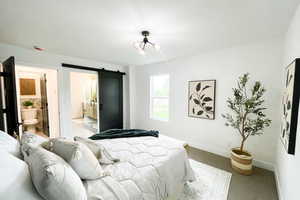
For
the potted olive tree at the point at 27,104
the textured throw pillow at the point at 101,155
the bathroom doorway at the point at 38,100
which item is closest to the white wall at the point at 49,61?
the bathroom doorway at the point at 38,100

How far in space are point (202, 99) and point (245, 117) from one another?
0.96 metres

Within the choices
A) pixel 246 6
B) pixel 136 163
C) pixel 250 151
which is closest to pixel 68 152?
pixel 136 163

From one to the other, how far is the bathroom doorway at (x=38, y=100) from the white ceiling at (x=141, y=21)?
1.39 meters

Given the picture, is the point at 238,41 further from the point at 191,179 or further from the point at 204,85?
the point at 191,179

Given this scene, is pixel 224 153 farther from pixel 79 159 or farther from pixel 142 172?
pixel 79 159

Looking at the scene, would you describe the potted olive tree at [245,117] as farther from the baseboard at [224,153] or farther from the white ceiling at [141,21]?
the white ceiling at [141,21]

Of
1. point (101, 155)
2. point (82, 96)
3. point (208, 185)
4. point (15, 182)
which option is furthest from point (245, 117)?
point (82, 96)

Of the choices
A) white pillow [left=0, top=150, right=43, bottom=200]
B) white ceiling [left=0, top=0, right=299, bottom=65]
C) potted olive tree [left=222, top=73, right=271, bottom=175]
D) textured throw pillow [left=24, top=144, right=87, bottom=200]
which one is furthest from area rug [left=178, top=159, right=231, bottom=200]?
white ceiling [left=0, top=0, right=299, bottom=65]

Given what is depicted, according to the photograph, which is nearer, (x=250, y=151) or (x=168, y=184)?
(x=168, y=184)

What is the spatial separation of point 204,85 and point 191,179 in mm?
2061

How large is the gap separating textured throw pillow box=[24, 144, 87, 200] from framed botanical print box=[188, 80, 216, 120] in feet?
9.46

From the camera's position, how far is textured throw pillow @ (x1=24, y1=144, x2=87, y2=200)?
2.42 ft

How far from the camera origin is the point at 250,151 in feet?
8.52

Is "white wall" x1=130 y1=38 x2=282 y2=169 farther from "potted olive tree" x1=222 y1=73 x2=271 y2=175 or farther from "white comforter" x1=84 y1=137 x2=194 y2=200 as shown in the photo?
"white comforter" x1=84 y1=137 x2=194 y2=200
